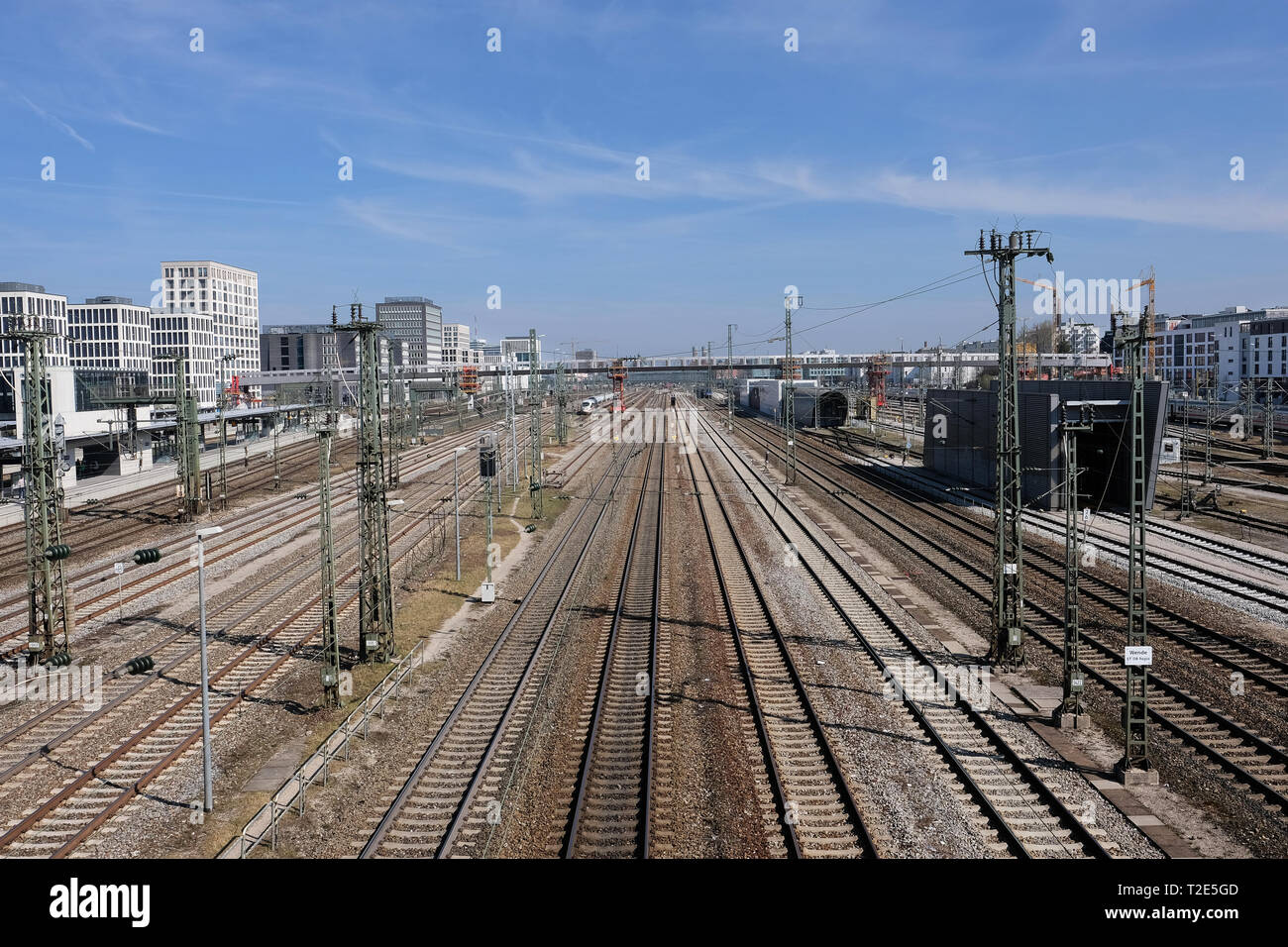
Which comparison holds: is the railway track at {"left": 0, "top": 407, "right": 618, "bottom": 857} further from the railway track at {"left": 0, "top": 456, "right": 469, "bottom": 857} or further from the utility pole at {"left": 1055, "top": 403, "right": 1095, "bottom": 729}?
the utility pole at {"left": 1055, "top": 403, "right": 1095, "bottom": 729}

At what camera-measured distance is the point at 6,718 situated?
17641 mm

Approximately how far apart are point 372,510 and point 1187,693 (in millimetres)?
16750

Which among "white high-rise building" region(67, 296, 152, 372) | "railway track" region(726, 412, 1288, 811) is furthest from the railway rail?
"white high-rise building" region(67, 296, 152, 372)

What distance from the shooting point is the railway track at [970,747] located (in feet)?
40.6

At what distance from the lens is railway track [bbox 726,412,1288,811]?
47.5ft

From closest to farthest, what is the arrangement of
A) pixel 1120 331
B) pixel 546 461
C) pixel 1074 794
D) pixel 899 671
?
pixel 1074 794
pixel 1120 331
pixel 899 671
pixel 546 461

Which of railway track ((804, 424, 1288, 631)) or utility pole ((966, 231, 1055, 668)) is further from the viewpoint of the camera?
railway track ((804, 424, 1288, 631))

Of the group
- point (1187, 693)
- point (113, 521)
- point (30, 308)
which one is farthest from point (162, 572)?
point (30, 308)

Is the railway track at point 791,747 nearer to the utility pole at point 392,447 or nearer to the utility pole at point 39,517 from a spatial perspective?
the utility pole at point 39,517

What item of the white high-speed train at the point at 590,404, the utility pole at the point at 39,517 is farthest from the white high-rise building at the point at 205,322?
the utility pole at the point at 39,517

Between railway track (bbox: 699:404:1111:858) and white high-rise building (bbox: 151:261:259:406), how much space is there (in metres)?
107
